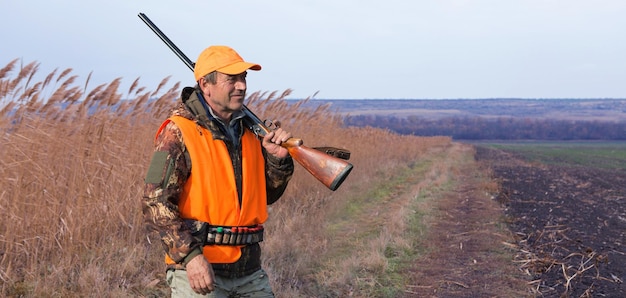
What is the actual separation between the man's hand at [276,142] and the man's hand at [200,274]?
0.72 metres

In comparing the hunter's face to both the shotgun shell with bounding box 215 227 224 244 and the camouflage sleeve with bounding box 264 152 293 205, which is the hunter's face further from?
the shotgun shell with bounding box 215 227 224 244

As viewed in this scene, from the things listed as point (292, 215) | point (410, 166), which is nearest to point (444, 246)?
point (292, 215)

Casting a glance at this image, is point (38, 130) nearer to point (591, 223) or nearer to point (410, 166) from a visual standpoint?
point (591, 223)

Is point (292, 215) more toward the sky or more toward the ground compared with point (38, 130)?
more toward the ground

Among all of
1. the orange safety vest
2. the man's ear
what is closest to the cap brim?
the man's ear

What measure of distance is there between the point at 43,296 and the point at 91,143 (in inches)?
78.7

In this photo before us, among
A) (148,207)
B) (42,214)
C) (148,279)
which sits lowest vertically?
(148,279)

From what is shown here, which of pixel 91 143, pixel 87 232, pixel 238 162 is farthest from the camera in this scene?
pixel 91 143

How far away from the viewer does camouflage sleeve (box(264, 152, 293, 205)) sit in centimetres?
362

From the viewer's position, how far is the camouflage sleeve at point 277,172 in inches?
142

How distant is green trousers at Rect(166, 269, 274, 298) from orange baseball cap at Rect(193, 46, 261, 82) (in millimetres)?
954

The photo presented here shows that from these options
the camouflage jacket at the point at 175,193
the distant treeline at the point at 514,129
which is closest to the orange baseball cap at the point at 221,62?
the camouflage jacket at the point at 175,193

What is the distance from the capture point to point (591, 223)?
11141 mm

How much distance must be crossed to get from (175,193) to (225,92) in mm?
545
